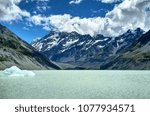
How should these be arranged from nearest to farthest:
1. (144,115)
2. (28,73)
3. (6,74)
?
(144,115), (6,74), (28,73)

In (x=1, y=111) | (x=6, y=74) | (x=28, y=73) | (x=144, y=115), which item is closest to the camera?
(x=144, y=115)

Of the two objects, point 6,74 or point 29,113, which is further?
point 6,74

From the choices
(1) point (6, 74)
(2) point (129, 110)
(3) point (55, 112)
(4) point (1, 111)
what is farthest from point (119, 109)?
(1) point (6, 74)

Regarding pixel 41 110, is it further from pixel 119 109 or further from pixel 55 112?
pixel 119 109

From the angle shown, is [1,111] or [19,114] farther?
[1,111]

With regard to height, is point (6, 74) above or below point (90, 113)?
above

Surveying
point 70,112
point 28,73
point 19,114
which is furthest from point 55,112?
point 28,73

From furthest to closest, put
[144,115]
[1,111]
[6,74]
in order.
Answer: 1. [6,74]
2. [1,111]
3. [144,115]

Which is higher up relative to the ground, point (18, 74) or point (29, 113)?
point (18, 74)

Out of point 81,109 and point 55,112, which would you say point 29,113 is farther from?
point 81,109
